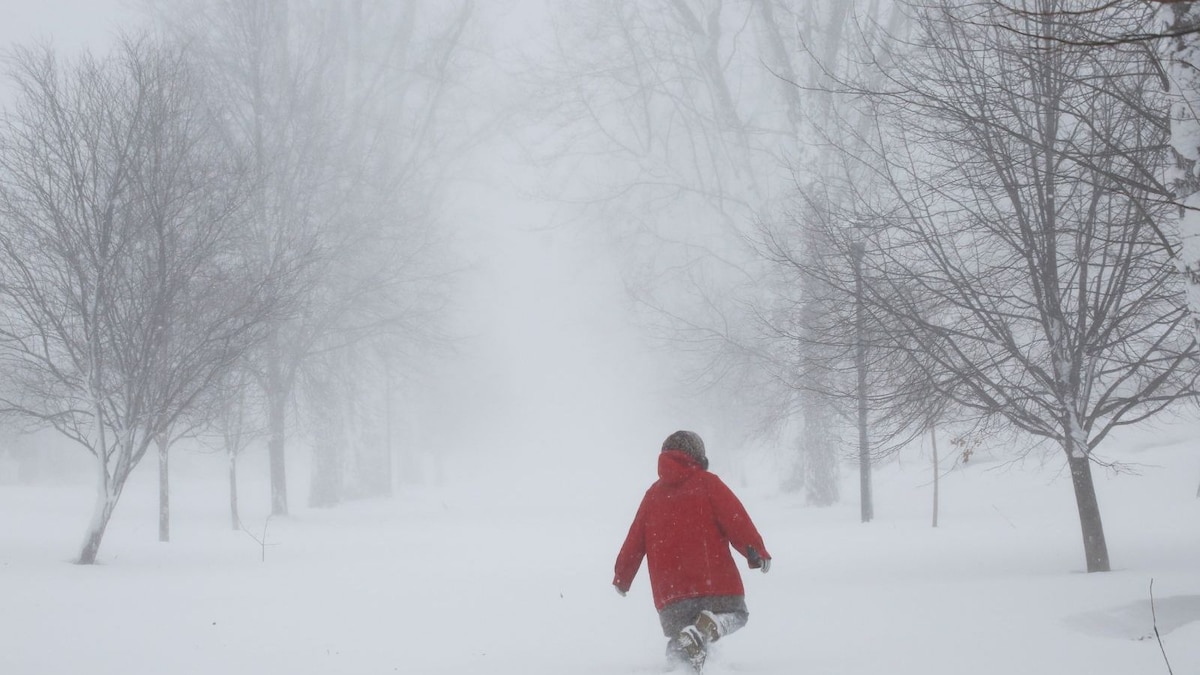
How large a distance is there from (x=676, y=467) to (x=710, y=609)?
0.84 meters

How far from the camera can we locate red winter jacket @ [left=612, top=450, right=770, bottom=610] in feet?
18.7

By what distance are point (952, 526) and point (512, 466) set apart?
187 feet

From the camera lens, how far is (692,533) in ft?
18.8

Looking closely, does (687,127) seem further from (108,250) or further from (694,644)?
(694,644)

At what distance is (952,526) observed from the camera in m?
16.2

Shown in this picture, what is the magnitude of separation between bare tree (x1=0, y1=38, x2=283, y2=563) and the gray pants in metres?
8.37

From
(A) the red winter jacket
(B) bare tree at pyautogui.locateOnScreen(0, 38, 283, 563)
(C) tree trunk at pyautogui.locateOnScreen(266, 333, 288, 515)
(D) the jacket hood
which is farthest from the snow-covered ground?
(C) tree trunk at pyautogui.locateOnScreen(266, 333, 288, 515)

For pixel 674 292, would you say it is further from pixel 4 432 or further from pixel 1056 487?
pixel 4 432

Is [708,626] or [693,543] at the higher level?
[693,543]

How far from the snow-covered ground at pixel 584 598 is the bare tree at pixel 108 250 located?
2.11 metres

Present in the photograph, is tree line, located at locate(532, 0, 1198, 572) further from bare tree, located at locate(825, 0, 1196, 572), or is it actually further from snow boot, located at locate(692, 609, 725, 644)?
snow boot, located at locate(692, 609, 725, 644)

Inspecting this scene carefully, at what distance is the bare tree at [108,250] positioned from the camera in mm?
11906

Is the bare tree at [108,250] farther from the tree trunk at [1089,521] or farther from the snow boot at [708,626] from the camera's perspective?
the tree trunk at [1089,521]

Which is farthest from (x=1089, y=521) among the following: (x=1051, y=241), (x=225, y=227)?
(x=225, y=227)
